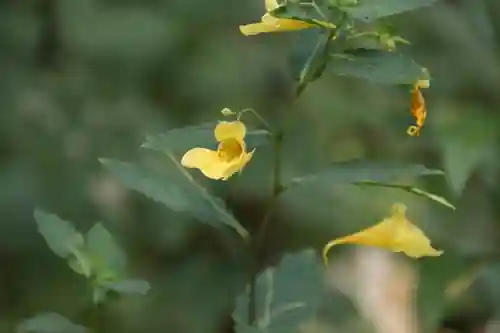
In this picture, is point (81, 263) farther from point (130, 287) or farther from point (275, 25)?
point (275, 25)

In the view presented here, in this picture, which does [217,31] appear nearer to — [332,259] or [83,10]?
[83,10]

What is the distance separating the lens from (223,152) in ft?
1.46

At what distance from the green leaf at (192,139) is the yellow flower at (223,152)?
2cm

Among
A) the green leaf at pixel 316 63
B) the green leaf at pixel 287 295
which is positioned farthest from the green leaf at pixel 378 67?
the green leaf at pixel 287 295

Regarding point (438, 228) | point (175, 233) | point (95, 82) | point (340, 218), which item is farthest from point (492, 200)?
point (95, 82)

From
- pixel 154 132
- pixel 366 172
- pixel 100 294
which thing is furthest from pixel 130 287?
pixel 154 132

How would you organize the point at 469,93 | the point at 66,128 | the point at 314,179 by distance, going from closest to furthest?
the point at 314,179 → the point at 469,93 → the point at 66,128

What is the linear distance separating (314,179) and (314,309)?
0.24 ft

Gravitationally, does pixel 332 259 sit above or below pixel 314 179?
below

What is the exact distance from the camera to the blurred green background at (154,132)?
896 millimetres

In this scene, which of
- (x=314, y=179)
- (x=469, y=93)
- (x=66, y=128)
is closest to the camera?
(x=314, y=179)

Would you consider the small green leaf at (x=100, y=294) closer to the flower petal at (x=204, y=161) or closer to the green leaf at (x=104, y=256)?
the green leaf at (x=104, y=256)

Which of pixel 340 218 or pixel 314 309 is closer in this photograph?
pixel 314 309

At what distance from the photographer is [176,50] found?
0.97m
